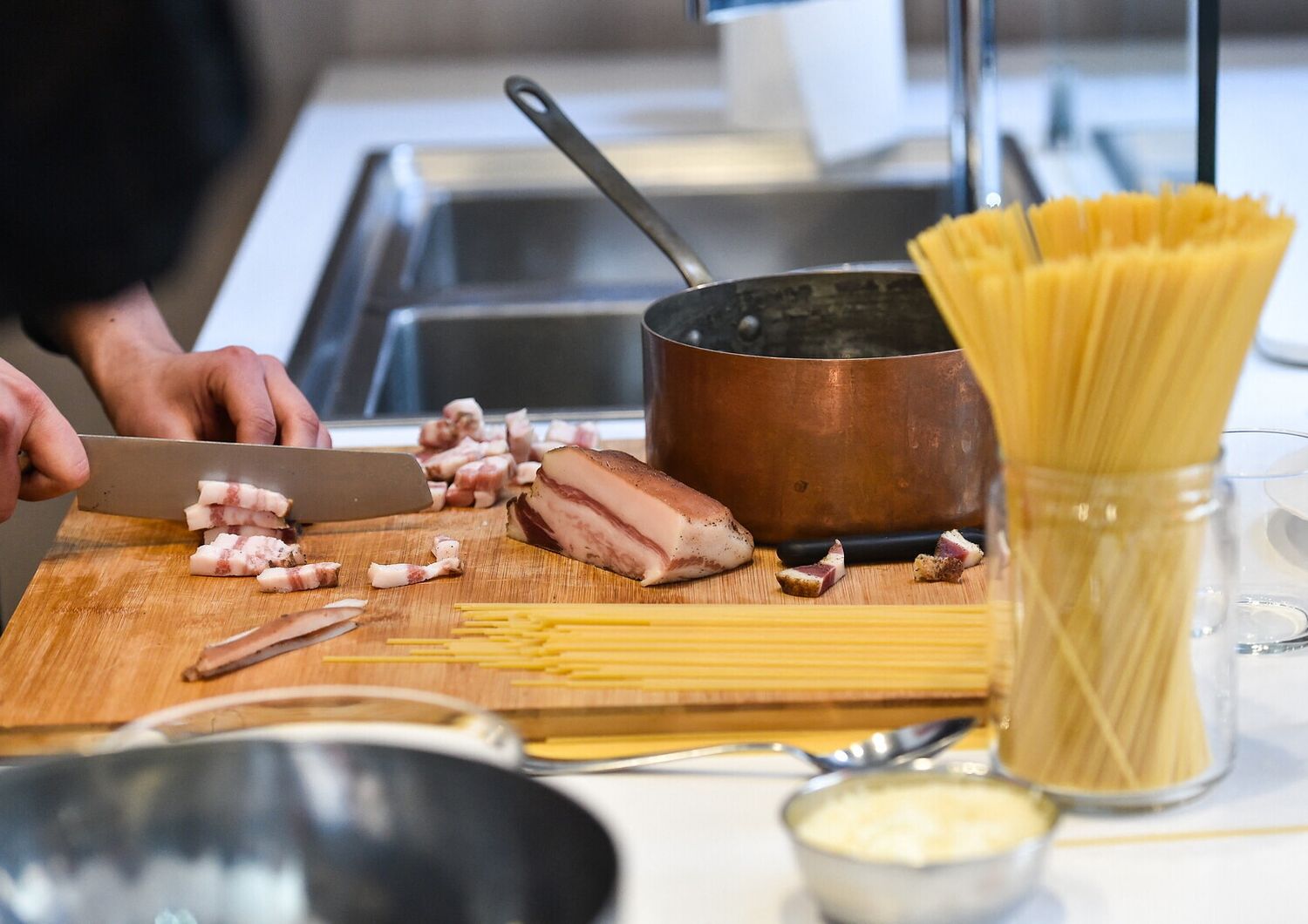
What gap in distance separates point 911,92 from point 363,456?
177cm

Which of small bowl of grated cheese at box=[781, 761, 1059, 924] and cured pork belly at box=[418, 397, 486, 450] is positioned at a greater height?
small bowl of grated cheese at box=[781, 761, 1059, 924]

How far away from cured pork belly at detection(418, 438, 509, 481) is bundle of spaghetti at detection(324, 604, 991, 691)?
25cm

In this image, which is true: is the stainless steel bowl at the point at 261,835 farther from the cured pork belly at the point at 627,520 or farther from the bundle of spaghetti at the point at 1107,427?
the cured pork belly at the point at 627,520

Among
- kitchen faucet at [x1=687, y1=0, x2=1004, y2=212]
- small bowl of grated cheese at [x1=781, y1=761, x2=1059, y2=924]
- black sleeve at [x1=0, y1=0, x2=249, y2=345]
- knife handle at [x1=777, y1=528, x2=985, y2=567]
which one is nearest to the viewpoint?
small bowl of grated cheese at [x1=781, y1=761, x2=1059, y2=924]

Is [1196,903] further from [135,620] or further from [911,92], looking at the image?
[911,92]

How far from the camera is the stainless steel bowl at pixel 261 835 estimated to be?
62 cm

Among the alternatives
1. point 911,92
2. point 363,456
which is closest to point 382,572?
point 363,456

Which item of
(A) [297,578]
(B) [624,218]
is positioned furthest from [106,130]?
(A) [297,578]

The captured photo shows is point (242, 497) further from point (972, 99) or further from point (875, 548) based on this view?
point (972, 99)

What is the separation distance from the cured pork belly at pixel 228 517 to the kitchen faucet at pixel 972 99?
0.87 m

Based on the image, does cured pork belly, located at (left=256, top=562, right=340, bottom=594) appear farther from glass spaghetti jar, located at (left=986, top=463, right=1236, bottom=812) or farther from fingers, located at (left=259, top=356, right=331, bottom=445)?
glass spaghetti jar, located at (left=986, top=463, right=1236, bottom=812)

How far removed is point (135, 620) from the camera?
1005mm

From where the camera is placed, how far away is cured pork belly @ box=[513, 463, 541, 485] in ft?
4.00

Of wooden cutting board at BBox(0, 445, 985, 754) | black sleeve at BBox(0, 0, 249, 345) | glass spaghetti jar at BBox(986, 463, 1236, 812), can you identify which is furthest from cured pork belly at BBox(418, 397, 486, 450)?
black sleeve at BBox(0, 0, 249, 345)
